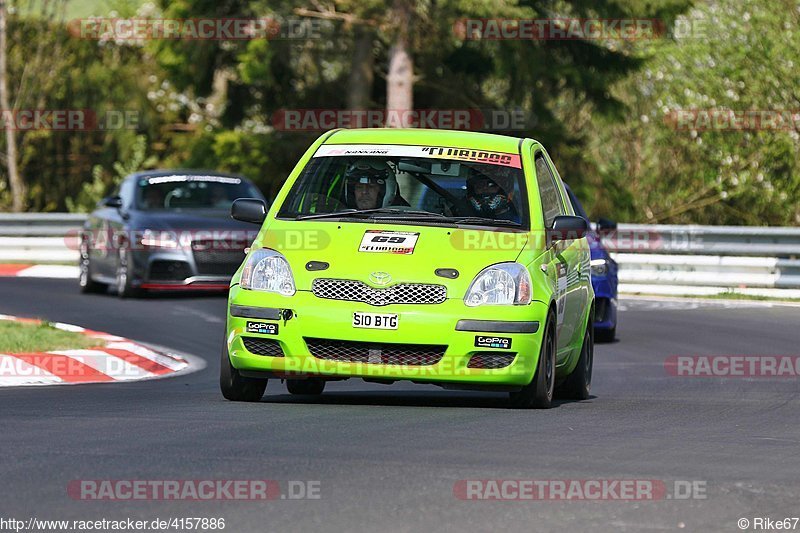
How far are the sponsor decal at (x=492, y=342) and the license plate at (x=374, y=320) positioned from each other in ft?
1.58

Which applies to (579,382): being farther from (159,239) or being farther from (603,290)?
(159,239)

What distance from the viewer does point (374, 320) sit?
984 cm

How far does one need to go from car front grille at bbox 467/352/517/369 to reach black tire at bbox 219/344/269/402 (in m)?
1.30

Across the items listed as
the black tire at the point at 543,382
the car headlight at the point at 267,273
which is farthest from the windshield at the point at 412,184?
the black tire at the point at 543,382

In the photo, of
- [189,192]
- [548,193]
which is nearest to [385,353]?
[548,193]

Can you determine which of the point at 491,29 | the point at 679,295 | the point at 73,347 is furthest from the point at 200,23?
the point at 73,347

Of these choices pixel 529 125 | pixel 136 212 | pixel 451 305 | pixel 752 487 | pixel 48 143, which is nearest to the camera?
pixel 752 487

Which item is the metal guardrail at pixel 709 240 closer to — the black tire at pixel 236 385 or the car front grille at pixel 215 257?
the car front grille at pixel 215 257

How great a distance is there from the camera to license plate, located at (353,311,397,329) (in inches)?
387

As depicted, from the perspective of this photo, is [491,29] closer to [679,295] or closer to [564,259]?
[679,295]

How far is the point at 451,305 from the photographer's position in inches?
389

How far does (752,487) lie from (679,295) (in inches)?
669

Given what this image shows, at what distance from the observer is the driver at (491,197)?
10.7m

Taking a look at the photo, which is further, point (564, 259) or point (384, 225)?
point (564, 259)
